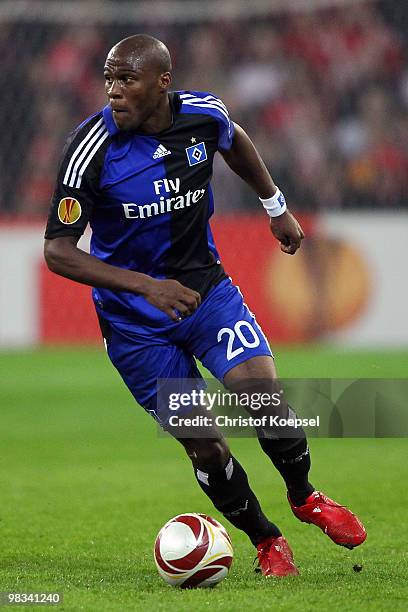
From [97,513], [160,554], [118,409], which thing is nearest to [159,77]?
[160,554]

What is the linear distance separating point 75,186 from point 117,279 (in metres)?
0.43

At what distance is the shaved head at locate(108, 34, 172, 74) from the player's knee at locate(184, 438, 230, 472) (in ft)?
5.06

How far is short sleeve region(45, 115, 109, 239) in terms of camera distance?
4.77 metres

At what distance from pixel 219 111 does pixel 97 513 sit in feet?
7.89

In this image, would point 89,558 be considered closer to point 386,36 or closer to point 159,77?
point 159,77

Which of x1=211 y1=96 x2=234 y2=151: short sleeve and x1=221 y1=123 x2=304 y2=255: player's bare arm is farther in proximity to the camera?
x1=221 y1=123 x2=304 y2=255: player's bare arm

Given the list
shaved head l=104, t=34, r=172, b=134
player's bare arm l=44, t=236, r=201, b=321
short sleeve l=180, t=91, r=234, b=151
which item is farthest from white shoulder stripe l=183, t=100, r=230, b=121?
player's bare arm l=44, t=236, r=201, b=321

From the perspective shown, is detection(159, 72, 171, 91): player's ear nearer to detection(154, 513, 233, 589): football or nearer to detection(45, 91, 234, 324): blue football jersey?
detection(45, 91, 234, 324): blue football jersey

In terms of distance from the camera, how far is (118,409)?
1048cm

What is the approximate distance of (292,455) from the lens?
5.08 meters

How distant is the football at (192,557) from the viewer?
4703mm

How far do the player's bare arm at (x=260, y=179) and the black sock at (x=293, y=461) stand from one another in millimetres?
972

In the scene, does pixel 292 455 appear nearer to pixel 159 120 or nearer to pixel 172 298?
pixel 172 298

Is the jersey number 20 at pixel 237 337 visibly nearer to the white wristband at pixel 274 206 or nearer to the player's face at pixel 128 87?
the white wristband at pixel 274 206
